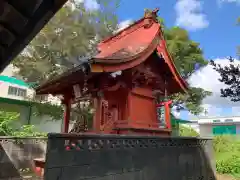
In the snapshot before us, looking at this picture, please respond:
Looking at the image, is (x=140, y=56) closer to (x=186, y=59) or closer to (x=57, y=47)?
(x=57, y=47)

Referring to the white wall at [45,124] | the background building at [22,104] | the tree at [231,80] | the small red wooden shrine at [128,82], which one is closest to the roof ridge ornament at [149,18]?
the small red wooden shrine at [128,82]

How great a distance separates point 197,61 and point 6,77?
1538 centimetres

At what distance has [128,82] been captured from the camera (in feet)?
20.8

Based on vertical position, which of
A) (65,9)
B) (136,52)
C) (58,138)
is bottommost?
(58,138)

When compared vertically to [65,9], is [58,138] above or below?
below

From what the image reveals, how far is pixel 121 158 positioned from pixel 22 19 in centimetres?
280

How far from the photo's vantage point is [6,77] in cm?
1842

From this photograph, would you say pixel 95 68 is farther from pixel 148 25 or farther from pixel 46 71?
pixel 46 71

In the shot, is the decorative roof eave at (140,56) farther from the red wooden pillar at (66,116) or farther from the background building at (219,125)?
the background building at (219,125)

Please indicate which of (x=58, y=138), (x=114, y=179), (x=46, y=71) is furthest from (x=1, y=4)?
(x=46, y=71)

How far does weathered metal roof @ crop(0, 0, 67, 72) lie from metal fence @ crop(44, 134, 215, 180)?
1316 mm

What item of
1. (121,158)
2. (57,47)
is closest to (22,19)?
(121,158)

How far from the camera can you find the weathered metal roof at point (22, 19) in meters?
2.00

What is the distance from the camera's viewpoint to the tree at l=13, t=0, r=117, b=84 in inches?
625
